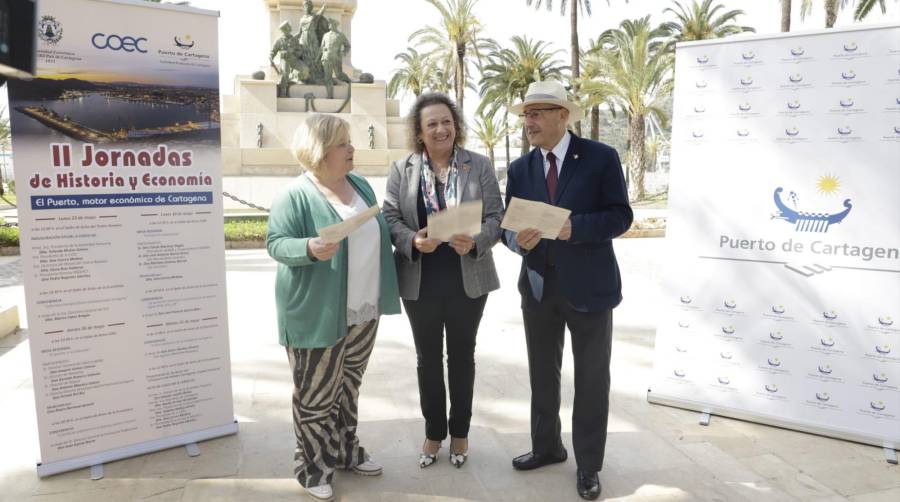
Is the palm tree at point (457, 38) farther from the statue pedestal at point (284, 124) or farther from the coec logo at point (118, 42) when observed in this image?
the coec logo at point (118, 42)

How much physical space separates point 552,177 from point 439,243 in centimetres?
67

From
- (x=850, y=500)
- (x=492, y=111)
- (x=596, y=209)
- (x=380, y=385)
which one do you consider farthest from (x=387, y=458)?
(x=492, y=111)

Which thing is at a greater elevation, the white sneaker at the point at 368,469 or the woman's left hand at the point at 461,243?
the woman's left hand at the point at 461,243

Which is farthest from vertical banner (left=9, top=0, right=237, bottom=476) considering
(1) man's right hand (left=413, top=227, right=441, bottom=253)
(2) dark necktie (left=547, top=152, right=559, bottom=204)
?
(2) dark necktie (left=547, top=152, right=559, bottom=204)

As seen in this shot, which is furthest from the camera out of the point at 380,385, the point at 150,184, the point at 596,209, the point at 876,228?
the point at 380,385

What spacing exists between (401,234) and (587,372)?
1.15m

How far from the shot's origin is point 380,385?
4.55 metres

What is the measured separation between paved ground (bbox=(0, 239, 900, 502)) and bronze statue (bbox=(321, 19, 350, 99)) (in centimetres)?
1701

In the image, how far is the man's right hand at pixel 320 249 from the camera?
254 cm

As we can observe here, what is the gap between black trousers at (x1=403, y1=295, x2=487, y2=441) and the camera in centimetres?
303

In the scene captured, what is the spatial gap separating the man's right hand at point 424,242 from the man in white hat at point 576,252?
15.6 inches

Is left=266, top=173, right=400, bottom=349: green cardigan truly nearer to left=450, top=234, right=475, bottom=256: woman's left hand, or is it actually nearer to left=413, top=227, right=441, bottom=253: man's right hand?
left=413, top=227, right=441, bottom=253: man's right hand

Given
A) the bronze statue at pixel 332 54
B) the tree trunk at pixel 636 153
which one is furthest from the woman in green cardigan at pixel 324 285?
the tree trunk at pixel 636 153

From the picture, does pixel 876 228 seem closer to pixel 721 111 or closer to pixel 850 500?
pixel 721 111
